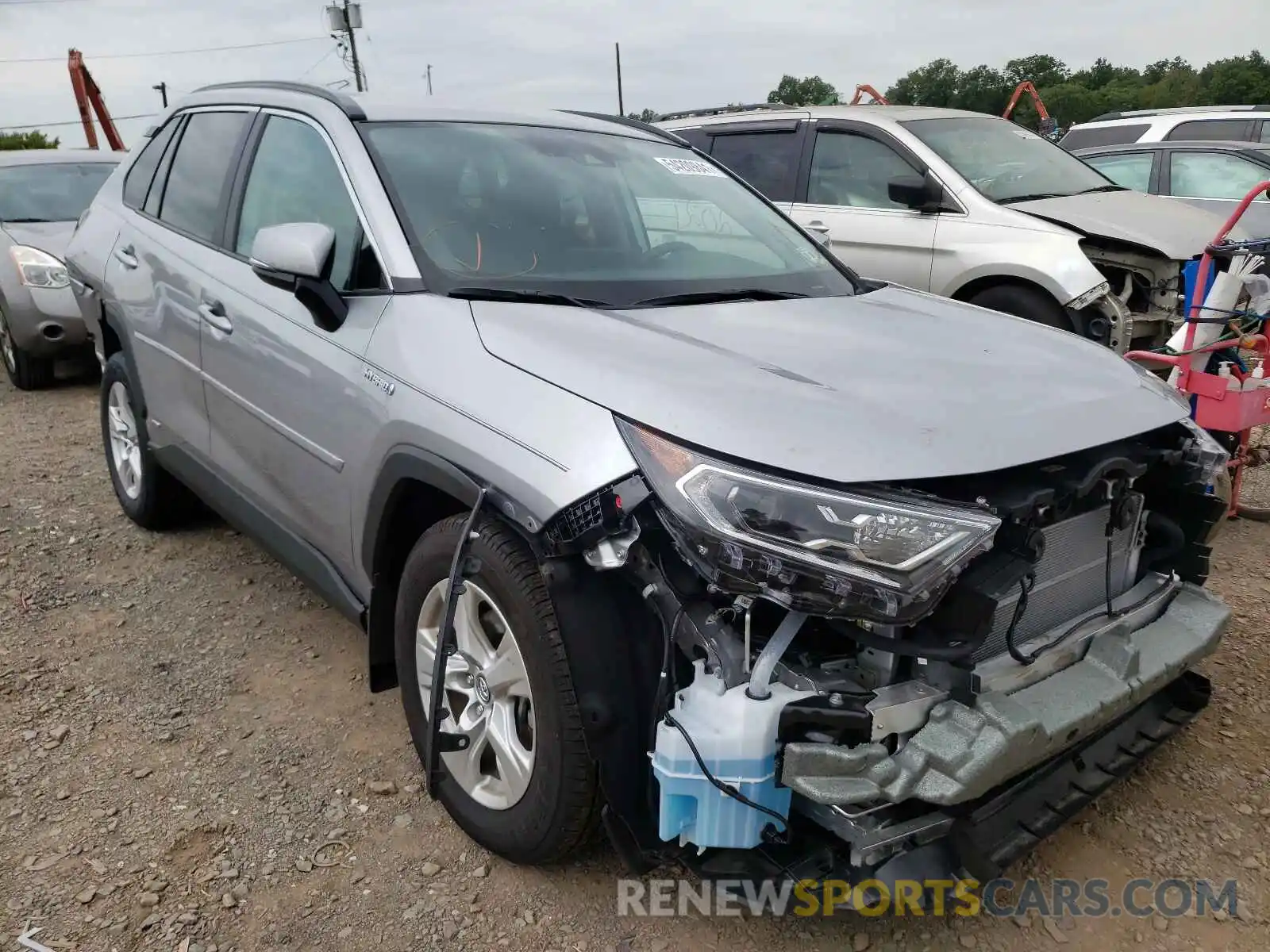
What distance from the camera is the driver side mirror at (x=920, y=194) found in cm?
598

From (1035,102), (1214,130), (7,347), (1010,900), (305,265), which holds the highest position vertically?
(1035,102)

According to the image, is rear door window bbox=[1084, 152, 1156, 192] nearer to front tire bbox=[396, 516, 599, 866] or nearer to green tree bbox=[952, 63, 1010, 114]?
front tire bbox=[396, 516, 599, 866]

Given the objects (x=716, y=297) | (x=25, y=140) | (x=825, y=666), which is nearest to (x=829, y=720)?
(x=825, y=666)

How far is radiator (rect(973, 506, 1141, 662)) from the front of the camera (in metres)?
2.12

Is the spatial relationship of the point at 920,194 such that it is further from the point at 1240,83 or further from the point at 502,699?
the point at 1240,83

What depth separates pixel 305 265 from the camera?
99.9 inches

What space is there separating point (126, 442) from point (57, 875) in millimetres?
2554

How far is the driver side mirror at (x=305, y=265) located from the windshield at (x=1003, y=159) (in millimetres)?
Answer: 4666

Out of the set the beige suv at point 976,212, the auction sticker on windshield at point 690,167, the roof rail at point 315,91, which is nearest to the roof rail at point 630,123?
the auction sticker on windshield at point 690,167

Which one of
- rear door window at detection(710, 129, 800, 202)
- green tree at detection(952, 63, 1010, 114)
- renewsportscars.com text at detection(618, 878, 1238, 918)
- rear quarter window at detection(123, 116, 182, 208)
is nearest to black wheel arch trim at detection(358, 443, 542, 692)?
renewsportscars.com text at detection(618, 878, 1238, 918)

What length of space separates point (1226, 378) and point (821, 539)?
2825mm

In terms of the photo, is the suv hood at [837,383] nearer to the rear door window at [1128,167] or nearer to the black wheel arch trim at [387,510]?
the black wheel arch trim at [387,510]

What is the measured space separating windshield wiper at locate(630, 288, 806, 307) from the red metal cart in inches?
74.5

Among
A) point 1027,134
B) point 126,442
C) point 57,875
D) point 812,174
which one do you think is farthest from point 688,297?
point 1027,134
